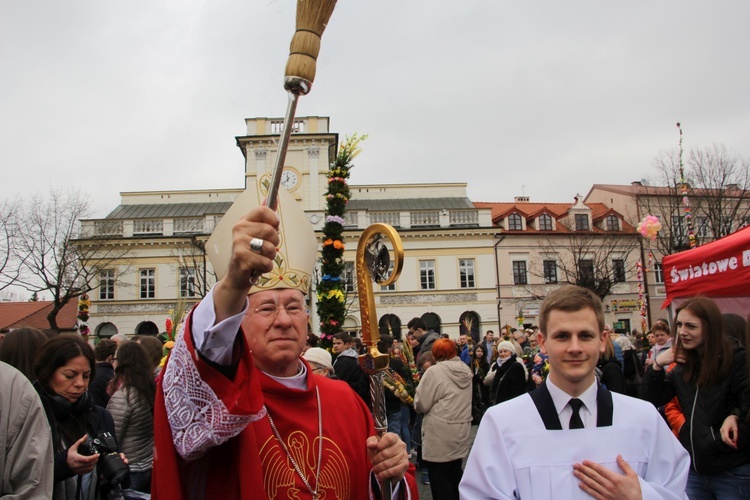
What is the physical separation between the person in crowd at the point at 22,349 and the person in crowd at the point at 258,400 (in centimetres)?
217

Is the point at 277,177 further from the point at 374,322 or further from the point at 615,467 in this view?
the point at 615,467

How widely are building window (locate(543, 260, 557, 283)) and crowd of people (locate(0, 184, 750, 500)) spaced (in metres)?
35.5

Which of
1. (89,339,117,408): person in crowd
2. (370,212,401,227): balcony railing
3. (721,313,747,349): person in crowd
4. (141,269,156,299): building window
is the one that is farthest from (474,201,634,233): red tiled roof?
(721,313,747,349): person in crowd

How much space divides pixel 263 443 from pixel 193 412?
0.65 metres

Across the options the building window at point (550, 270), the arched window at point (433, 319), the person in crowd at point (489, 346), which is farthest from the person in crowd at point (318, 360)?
the building window at point (550, 270)


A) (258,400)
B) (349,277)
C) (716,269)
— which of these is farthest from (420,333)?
(349,277)

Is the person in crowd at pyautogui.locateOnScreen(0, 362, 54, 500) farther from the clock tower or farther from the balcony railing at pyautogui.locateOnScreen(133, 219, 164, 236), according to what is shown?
the balcony railing at pyautogui.locateOnScreen(133, 219, 164, 236)

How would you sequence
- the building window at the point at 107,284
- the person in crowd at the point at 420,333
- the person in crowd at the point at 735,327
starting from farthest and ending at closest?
the building window at the point at 107,284
the person in crowd at the point at 420,333
the person in crowd at the point at 735,327

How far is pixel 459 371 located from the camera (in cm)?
635

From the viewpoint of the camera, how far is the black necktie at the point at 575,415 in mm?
2371

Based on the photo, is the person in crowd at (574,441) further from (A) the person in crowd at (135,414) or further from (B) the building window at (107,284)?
(B) the building window at (107,284)

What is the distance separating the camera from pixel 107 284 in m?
37.0

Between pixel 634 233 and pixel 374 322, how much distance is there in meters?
41.1

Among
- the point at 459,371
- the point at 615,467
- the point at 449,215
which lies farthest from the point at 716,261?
the point at 449,215
